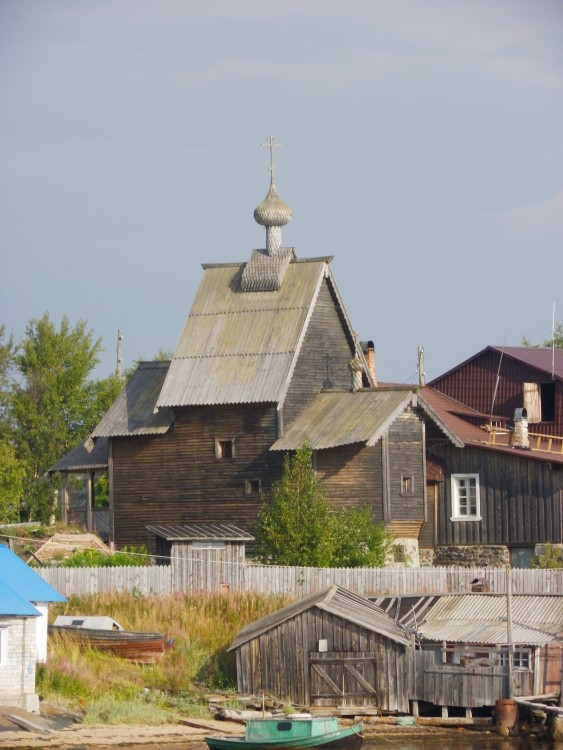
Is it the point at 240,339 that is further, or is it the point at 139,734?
the point at 240,339

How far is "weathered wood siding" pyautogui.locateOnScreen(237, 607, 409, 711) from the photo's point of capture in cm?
4012

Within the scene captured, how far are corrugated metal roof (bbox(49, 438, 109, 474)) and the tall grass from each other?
434 inches

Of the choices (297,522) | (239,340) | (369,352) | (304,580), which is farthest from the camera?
(369,352)

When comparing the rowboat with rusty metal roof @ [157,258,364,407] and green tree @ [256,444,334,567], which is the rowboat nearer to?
green tree @ [256,444,334,567]

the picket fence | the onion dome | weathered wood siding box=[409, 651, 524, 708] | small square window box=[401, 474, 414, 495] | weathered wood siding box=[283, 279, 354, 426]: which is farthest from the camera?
the onion dome

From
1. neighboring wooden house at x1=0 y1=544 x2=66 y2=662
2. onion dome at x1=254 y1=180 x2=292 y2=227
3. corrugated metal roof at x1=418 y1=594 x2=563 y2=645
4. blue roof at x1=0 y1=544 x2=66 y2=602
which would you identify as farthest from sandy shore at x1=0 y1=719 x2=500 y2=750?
onion dome at x1=254 y1=180 x2=292 y2=227

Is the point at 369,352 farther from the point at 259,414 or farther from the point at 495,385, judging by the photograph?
the point at 259,414

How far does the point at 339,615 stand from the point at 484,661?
3621 millimetres

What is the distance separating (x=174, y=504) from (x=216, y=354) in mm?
5156

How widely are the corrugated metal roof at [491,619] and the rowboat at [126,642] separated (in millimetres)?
6702

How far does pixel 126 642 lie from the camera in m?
42.4

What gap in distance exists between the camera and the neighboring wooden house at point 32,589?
39.2m

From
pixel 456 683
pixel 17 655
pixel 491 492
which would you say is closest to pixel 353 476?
pixel 491 492

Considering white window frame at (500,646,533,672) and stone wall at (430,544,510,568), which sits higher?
stone wall at (430,544,510,568)
